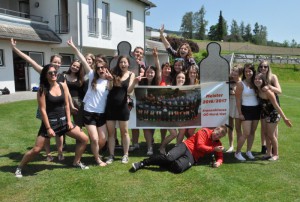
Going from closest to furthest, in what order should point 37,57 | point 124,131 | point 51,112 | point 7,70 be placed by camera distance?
point 51,112 < point 124,131 < point 7,70 < point 37,57

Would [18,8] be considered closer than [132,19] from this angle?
Yes

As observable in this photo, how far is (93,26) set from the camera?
23.0m

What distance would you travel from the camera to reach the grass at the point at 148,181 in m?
4.67

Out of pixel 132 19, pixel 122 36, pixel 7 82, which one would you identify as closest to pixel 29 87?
pixel 7 82

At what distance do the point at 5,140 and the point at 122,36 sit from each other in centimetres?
2014

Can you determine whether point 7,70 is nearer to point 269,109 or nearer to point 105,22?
point 105,22

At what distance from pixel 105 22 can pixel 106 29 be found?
0.52m

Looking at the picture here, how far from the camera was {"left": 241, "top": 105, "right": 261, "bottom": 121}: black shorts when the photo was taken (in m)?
6.19

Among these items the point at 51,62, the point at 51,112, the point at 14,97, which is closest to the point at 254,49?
the point at 14,97

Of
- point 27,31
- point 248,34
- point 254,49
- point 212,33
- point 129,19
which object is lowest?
point 27,31

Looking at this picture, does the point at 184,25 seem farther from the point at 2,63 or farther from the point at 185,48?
the point at 185,48

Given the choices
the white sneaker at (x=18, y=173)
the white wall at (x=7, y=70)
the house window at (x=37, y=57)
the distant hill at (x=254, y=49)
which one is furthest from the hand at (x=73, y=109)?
the distant hill at (x=254, y=49)

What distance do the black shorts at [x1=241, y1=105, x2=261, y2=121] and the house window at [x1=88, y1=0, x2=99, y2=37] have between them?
59.0 ft

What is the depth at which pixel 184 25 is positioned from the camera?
13662cm
